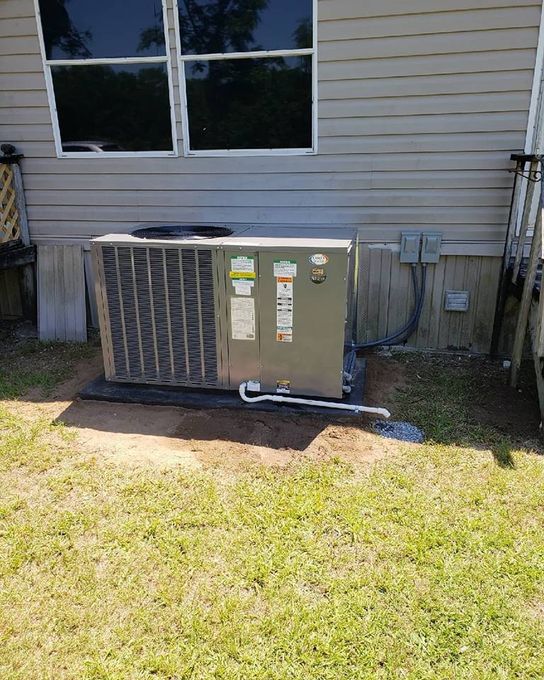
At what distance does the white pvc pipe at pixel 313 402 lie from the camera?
323cm

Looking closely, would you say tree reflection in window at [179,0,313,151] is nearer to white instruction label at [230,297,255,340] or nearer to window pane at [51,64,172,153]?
window pane at [51,64,172,153]

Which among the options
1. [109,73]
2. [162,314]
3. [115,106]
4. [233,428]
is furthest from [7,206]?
[233,428]

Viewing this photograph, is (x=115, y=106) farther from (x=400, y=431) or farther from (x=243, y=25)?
(x=400, y=431)

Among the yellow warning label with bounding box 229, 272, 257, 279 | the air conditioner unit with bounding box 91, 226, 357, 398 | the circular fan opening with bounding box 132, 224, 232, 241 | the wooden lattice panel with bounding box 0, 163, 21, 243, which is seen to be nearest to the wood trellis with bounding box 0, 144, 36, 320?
the wooden lattice panel with bounding box 0, 163, 21, 243

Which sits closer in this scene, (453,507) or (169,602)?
(169,602)

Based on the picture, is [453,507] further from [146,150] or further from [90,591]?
[146,150]

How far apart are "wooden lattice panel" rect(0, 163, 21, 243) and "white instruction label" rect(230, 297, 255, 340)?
2.69 m

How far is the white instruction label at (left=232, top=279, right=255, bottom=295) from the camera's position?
10.5 feet

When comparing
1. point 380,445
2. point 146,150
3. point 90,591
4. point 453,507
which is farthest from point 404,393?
point 146,150

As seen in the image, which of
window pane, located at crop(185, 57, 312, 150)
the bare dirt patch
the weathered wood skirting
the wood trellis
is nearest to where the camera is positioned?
the bare dirt patch

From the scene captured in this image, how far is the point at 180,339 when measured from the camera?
3434mm

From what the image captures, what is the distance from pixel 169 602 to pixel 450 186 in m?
3.49

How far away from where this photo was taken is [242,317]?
327 cm

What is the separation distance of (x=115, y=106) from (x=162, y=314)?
7.03ft
